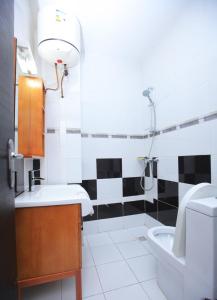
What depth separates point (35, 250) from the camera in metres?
0.91

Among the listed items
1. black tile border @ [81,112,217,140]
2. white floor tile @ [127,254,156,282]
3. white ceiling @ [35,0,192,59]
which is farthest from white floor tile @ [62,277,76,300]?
white ceiling @ [35,0,192,59]

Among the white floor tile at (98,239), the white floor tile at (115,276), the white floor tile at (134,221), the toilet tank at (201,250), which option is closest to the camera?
the toilet tank at (201,250)

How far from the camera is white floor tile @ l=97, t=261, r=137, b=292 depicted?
3.75ft

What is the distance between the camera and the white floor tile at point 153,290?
1.04 meters

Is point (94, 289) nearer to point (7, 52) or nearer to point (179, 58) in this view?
point (7, 52)

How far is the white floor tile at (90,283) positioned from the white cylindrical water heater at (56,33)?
1849 millimetres

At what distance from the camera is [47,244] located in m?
0.93

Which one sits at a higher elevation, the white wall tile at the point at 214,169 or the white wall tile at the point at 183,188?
the white wall tile at the point at 214,169

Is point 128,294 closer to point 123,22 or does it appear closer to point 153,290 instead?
point 153,290

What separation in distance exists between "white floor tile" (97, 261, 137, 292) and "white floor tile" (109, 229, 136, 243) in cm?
37

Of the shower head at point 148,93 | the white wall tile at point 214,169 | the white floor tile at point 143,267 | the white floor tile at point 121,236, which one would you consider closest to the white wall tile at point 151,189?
the white floor tile at point 121,236

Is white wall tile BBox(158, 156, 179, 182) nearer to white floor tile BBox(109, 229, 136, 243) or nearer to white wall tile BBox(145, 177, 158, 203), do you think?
white wall tile BBox(145, 177, 158, 203)

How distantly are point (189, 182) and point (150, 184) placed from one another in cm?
63

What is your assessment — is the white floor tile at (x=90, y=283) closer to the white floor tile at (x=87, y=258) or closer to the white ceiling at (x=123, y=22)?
the white floor tile at (x=87, y=258)
